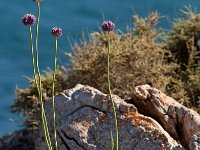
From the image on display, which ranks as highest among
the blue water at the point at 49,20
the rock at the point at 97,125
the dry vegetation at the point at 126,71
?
the blue water at the point at 49,20

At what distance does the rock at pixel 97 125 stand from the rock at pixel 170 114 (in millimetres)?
223

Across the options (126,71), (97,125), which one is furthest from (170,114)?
(126,71)

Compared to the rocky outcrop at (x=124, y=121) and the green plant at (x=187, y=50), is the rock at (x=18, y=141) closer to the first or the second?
the rocky outcrop at (x=124, y=121)

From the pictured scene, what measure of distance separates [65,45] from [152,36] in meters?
2.03

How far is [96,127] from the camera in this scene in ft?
16.1

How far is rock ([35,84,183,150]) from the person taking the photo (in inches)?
185

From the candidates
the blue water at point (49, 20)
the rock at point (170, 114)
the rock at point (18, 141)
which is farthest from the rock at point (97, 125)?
the blue water at point (49, 20)

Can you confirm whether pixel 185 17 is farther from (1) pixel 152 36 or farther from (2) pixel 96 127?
(2) pixel 96 127

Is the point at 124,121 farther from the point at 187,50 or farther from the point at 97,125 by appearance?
the point at 187,50

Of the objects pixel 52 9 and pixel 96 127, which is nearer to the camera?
pixel 96 127

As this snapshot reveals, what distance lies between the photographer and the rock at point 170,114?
16.3ft

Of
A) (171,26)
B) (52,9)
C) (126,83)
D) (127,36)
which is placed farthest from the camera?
(52,9)

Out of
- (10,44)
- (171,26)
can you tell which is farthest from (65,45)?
(171,26)

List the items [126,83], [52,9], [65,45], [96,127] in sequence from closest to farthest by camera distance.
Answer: [96,127] < [126,83] < [65,45] < [52,9]
